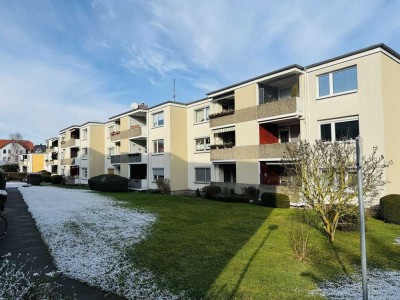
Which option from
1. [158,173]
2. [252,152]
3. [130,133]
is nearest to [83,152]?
[130,133]

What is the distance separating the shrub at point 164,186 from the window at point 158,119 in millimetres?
6850

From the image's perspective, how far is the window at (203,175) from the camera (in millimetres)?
31130

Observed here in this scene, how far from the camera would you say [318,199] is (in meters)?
11.0

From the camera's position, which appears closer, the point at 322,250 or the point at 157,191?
the point at 322,250

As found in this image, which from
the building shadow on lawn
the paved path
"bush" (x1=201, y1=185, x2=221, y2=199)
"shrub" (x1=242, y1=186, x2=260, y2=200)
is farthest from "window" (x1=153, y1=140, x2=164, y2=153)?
the paved path

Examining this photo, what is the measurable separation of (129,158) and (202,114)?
43.5 feet

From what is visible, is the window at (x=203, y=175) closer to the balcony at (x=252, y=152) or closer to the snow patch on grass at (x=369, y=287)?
the balcony at (x=252, y=152)

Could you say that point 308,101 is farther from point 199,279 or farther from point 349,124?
point 199,279

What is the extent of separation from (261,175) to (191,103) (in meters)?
13.1

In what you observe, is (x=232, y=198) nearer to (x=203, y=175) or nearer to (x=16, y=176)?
(x=203, y=175)

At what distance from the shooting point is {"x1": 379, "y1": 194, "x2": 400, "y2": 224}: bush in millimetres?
14797

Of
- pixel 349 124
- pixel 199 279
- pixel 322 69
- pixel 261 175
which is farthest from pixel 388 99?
pixel 199 279

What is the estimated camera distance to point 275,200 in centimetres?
2078

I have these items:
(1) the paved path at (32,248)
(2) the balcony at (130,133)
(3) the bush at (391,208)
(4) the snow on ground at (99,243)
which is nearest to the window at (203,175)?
(2) the balcony at (130,133)
